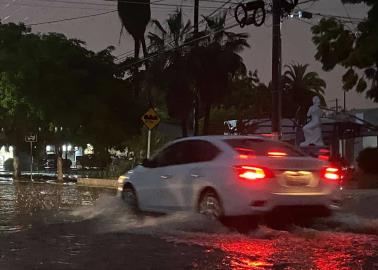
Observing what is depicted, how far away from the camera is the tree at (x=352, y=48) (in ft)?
74.3

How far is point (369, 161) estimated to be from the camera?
84.6 ft

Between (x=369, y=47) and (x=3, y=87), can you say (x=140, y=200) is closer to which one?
(x=369, y=47)

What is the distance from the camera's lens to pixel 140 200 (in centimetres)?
1178

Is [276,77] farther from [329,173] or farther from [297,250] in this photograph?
[297,250]

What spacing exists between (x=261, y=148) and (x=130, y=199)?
310 cm

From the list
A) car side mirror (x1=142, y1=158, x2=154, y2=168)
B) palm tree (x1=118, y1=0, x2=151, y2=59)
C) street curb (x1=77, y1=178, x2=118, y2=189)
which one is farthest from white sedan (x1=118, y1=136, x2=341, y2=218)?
palm tree (x1=118, y1=0, x2=151, y2=59)

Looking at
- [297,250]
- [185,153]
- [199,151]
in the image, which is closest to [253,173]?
[199,151]

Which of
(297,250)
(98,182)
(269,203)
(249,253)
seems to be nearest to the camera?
(249,253)

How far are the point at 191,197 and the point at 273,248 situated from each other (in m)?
2.23

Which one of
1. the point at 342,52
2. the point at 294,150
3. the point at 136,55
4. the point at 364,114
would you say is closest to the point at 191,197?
the point at 294,150

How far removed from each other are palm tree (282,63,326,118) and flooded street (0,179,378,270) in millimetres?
51081

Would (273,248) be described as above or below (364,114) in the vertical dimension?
below

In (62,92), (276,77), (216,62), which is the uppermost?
(216,62)

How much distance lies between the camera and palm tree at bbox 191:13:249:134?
32.0m
